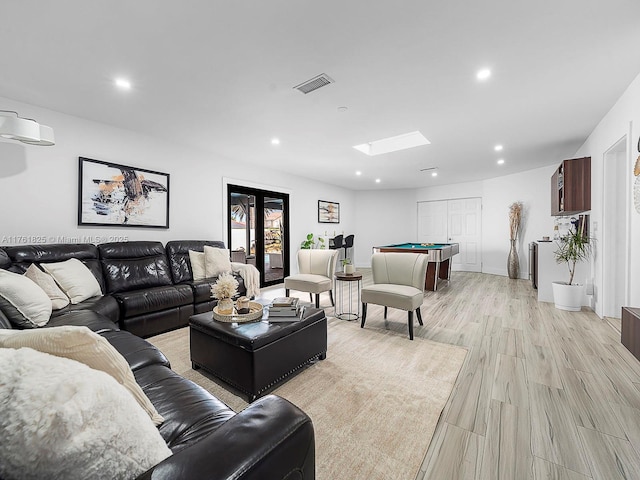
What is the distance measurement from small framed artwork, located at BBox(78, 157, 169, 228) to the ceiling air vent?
268 cm

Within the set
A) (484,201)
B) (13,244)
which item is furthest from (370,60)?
(484,201)

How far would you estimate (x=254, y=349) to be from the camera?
188 cm

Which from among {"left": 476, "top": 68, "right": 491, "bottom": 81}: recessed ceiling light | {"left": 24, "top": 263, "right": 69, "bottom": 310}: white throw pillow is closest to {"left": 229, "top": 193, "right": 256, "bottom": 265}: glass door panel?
{"left": 24, "top": 263, "right": 69, "bottom": 310}: white throw pillow

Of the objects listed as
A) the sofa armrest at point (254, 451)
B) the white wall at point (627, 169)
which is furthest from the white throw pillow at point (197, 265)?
the white wall at point (627, 169)

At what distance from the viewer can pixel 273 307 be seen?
241cm

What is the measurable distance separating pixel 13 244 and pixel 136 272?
1183 millimetres

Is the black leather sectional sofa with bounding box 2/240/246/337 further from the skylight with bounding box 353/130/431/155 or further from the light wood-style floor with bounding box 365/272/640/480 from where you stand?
the skylight with bounding box 353/130/431/155

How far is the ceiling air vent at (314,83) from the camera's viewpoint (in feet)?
8.23

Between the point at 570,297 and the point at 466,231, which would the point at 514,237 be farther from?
the point at 570,297

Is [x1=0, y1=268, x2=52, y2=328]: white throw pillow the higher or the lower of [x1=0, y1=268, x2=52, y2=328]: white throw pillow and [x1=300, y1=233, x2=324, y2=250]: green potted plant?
the lower

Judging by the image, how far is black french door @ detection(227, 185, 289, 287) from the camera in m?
5.44

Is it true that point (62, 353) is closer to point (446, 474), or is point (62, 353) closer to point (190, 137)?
point (446, 474)

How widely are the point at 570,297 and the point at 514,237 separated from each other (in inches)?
118

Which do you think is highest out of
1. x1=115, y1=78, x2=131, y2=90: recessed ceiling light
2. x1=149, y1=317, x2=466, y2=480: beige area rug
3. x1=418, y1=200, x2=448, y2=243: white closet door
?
x1=115, y1=78, x2=131, y2=90: recessed ceiling light
